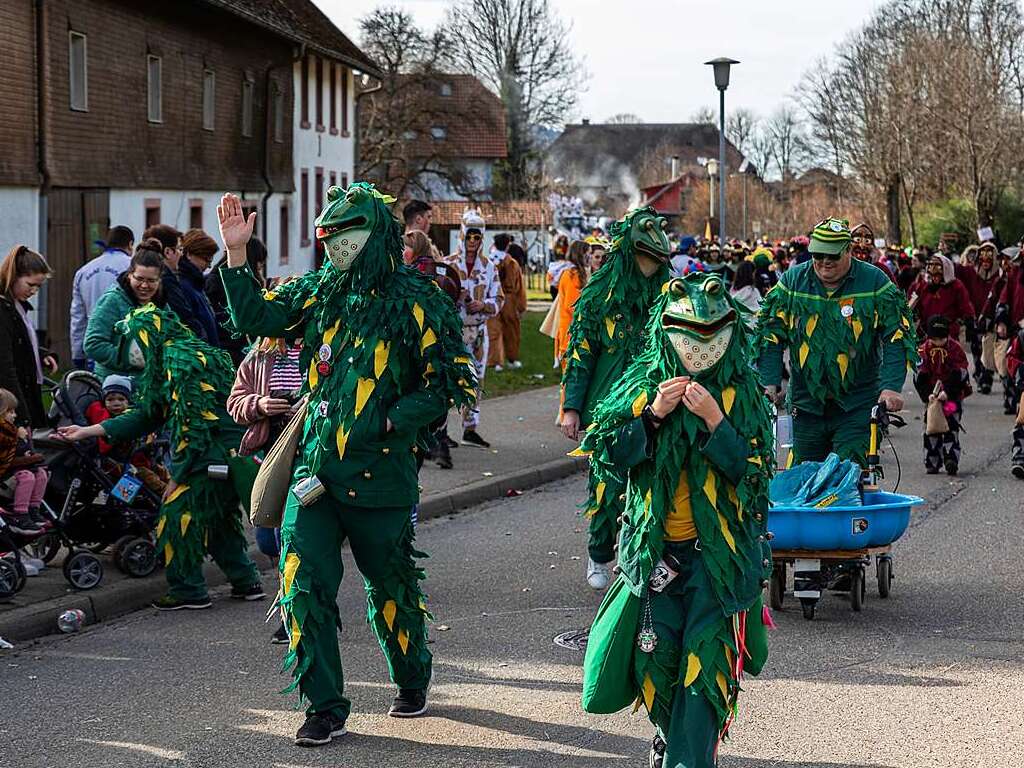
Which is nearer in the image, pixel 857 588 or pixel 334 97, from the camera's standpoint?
pixel 857 588

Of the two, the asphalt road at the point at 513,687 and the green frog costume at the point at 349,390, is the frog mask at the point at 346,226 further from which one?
the asphalt road at the point at 513,687

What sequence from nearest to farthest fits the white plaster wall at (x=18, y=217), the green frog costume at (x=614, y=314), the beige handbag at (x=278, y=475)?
1. the beige handbag at (x=278, y=475)
2. the green frog costume at (x=614, y=314)
3. the white plaster wall at (x=18, y=217)

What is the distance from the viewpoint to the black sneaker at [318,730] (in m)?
6.41

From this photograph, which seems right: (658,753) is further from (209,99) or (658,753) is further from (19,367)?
(209,99)

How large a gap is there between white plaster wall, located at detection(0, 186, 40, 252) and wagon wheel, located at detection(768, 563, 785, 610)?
630 inches

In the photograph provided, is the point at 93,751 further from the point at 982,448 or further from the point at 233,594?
the point at 982,448

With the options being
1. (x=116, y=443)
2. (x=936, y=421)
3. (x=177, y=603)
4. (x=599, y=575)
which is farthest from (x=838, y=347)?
(x=936, y=421)

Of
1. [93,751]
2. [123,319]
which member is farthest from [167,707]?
[123,319]

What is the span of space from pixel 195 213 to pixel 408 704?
27.5 m

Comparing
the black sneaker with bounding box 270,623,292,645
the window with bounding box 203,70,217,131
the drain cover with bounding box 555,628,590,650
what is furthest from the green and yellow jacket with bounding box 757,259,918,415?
the window with bounding box 203,70,217,131

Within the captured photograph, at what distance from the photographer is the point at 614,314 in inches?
336

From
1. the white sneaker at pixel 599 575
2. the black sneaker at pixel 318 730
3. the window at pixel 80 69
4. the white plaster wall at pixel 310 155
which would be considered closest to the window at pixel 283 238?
the white plaster wall at pixel 310 155

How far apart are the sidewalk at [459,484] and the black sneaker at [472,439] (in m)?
0.08

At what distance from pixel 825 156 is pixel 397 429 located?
60.7 m
